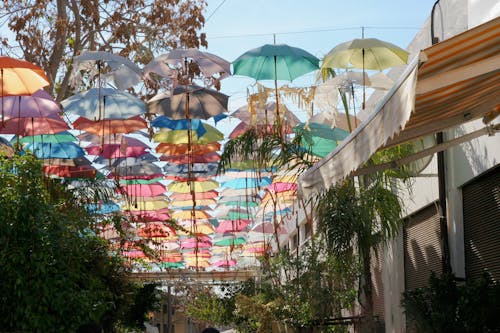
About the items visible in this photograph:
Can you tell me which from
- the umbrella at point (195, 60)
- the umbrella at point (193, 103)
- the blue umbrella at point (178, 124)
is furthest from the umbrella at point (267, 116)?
the umbrella at point (195, 60)

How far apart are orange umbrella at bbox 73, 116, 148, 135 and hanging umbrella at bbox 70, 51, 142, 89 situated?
84cm

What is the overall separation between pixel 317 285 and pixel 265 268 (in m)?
5.52

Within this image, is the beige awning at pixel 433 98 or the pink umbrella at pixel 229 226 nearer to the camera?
the beige awning at pixel 433 98

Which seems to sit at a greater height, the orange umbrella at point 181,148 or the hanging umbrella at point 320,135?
the orange umbrella at point 181,148

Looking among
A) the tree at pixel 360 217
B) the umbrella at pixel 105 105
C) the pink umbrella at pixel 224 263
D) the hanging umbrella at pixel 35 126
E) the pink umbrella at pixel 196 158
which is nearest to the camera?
the tree at pixel 360 217

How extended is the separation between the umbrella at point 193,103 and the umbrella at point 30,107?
72.8 inches

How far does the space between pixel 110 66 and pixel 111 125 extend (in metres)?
2.86

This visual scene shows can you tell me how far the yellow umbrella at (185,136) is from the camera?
18.7m

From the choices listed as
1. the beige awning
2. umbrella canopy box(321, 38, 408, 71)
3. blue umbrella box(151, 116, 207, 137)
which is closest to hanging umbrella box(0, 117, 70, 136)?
blue umbrella box(151, 116, 207, 137)

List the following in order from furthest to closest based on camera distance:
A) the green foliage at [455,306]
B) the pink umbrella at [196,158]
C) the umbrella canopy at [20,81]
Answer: the pink umbrella at [196,158] < the umbrella canopy at [20,81] < the green foliage at [455,306]

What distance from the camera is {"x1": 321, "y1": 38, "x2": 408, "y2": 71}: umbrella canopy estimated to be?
1358 centimetres

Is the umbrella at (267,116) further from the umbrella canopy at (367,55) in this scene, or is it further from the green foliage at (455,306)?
the green foliage at (455,306)

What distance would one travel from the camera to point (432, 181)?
41.6 ft

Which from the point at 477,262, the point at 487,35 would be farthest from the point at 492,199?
the point at 487,35
